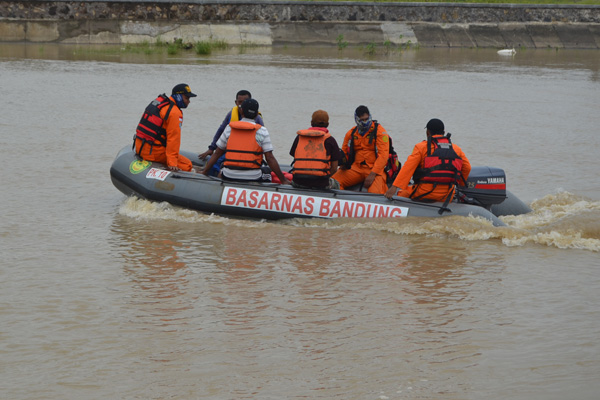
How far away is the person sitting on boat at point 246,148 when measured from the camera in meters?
8.83

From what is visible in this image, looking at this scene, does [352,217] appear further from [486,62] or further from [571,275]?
[486,62]

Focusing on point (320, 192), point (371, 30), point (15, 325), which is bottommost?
point (15, 325)

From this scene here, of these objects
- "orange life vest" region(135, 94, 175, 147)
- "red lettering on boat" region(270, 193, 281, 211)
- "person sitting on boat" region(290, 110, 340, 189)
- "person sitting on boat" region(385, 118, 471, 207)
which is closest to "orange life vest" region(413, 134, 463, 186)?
"person sitting on boat" region(385, 118, 471, 207)

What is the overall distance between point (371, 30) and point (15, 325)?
27971mm

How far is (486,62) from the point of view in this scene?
2883 cm

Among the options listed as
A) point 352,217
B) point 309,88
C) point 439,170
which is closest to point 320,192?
point 352,217

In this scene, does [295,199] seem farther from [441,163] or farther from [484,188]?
[484,188]

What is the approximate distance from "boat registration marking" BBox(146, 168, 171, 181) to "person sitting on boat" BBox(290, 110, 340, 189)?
4.35 ft

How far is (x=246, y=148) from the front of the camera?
29.1 ft

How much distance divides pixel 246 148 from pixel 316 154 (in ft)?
2.30

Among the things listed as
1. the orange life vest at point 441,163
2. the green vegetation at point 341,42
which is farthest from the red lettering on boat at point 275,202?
the green vegetation at point 341,42

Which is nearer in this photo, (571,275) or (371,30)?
(571,275)

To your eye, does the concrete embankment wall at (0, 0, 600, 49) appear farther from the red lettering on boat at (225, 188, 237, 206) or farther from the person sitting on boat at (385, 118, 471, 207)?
the person sitting on boat at (385, 118, 471, 207)

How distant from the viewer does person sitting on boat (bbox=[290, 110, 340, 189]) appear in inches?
345
